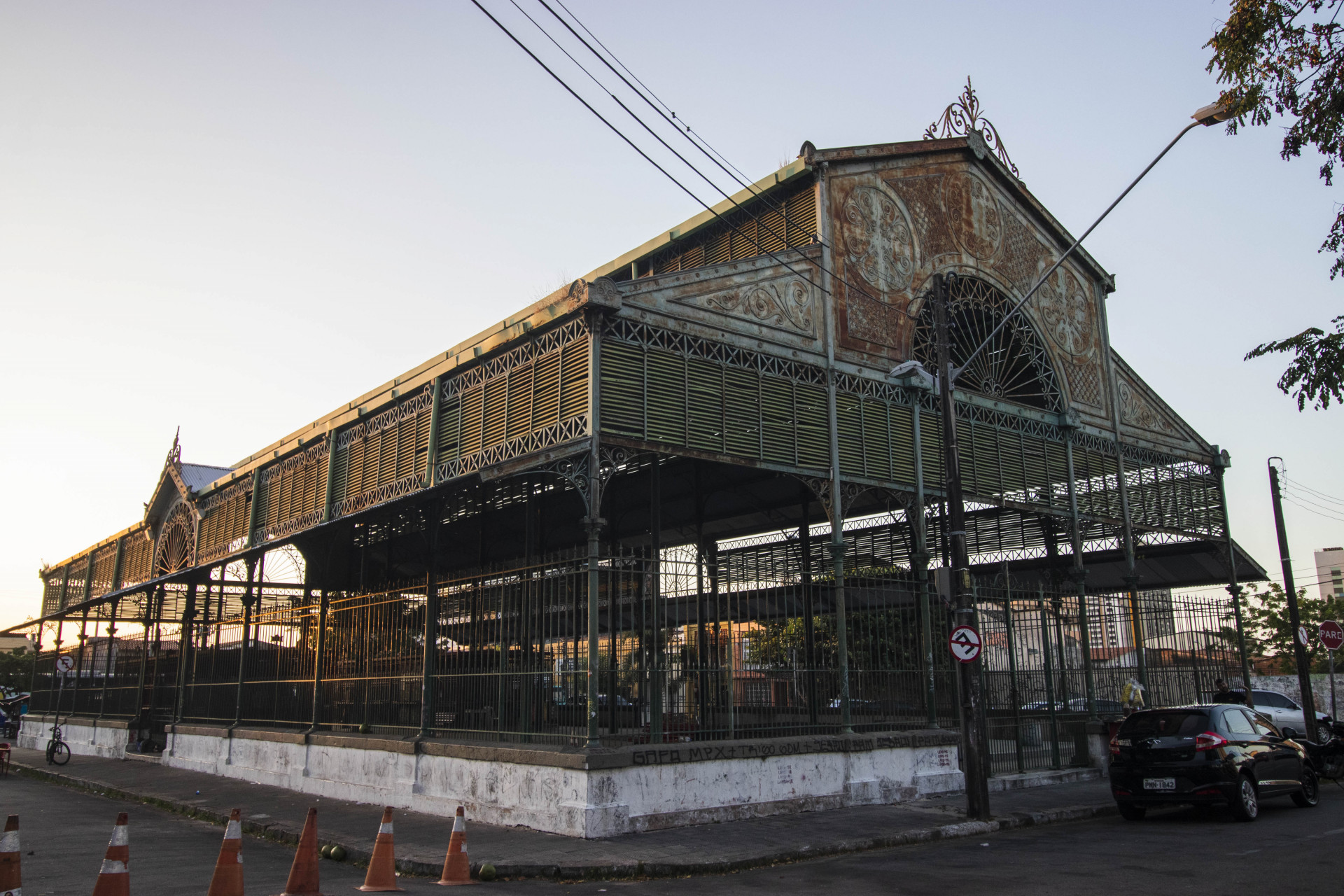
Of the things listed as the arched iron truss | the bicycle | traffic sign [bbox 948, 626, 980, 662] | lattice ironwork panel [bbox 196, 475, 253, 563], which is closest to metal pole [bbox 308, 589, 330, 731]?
lattice ironwork panel [bbox 196, 475, 253, 563]

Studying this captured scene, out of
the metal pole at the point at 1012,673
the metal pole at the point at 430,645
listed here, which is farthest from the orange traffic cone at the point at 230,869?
the metal pole at the point at 1012,673

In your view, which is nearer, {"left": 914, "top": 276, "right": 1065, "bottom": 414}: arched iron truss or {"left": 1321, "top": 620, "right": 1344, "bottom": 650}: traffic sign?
{"left": 914, "top": 276, "right": 1065, "bottom": 414}: arched iron truss

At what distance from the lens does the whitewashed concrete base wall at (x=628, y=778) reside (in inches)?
440

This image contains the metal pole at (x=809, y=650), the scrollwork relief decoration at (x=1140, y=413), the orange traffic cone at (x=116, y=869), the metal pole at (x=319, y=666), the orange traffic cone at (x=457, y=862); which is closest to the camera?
the orange traffic cone at (x=116, y=869)

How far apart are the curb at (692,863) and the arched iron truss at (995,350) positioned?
26.7 feet

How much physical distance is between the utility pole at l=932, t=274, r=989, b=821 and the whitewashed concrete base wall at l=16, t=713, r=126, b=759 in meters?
23.2

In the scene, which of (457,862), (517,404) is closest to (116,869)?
(457,862)

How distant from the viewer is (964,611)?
42.7 feet

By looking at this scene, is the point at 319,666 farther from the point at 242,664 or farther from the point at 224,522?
the point at 224,522

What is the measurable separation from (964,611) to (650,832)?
5.05 metres

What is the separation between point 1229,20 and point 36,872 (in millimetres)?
15206

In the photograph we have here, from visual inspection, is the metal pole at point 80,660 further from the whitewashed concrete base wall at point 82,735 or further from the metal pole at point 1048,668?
the metal pole at point 1048,668

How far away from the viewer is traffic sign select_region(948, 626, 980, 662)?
12.7m

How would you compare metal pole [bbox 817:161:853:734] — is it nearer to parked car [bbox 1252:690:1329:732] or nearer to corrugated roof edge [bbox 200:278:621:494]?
corrugated roof edge [bbox 200:278:621:494]
